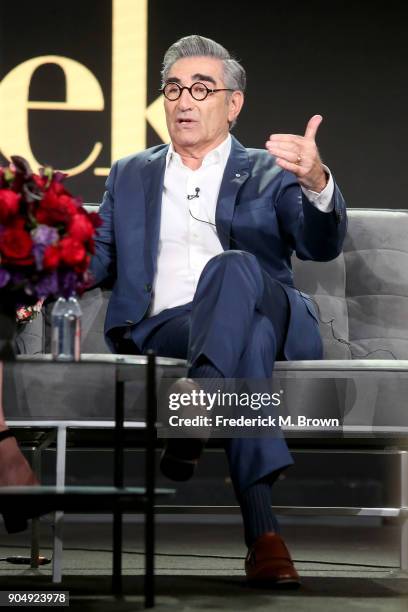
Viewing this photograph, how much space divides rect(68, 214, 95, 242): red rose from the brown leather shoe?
71 cm

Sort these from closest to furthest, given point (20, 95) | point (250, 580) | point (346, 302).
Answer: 1. point (250, 580)
2. point (346, 302)
3. point (20, 95)

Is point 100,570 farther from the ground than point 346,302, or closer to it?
closer to it

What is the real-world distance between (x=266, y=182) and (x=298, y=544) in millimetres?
1427

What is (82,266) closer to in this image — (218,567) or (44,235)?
(44,235)

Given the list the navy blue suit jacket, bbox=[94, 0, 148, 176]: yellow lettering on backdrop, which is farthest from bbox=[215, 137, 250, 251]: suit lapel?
bbox=[94, 0, 148, 176]: yellow lettering on backdrop

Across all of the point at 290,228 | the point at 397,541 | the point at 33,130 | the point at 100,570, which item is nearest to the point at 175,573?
the point at 100,570

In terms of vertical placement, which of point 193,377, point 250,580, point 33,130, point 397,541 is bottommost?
point 397,541

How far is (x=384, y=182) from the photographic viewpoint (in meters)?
4.38

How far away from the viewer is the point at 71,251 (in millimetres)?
1951

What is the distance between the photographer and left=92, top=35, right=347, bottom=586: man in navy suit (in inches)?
92.7

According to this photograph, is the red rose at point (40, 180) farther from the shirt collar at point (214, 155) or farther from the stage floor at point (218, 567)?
the shirt collar at point (214, 155)

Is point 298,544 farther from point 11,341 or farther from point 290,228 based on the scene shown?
point 11,341

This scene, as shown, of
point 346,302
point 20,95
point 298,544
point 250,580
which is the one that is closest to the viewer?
point 250,580

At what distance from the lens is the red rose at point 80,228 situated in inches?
77.5
